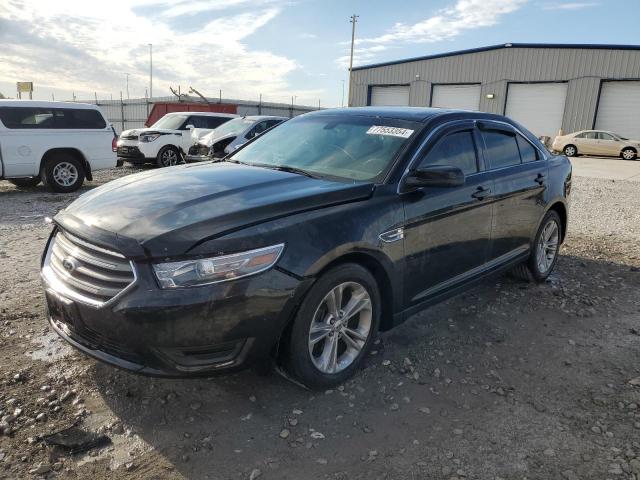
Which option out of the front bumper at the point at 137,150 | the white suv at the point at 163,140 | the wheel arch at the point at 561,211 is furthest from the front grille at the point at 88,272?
the front bumper at the point at 137,150

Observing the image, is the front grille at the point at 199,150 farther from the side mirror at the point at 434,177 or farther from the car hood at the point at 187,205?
the side mirror at the point at 434,177

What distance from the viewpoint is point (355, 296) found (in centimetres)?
315

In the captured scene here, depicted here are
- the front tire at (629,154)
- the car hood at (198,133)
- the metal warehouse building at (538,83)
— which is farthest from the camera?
the metal warehouse building at (538,83)

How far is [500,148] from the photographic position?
14.7 feet

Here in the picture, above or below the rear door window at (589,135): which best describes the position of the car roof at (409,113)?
below

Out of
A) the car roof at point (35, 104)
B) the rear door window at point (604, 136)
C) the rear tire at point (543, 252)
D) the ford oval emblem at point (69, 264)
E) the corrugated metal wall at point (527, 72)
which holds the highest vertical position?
the corrugated metal wall at point (527, 72)

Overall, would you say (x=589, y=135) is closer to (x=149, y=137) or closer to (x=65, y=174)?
(x=149, y=137)

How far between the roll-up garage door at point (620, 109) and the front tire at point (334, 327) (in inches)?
1217

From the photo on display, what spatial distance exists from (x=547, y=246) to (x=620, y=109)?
28.4 metres

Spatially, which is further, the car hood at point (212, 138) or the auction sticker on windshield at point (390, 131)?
the car hood at point (212, 138)

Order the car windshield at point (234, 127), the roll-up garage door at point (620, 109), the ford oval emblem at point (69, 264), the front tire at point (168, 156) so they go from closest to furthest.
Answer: the ford oval emblem at point (69, 264) < the car windshield at point (234, 127) < the front tire at point (168, 156) < the roll-up garage door at point (620, 109)

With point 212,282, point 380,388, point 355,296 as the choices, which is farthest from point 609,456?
point 212,282

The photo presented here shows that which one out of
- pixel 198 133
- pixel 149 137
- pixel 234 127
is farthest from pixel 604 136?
pixel 149 137

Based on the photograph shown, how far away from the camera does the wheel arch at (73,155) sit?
33.8 ft
